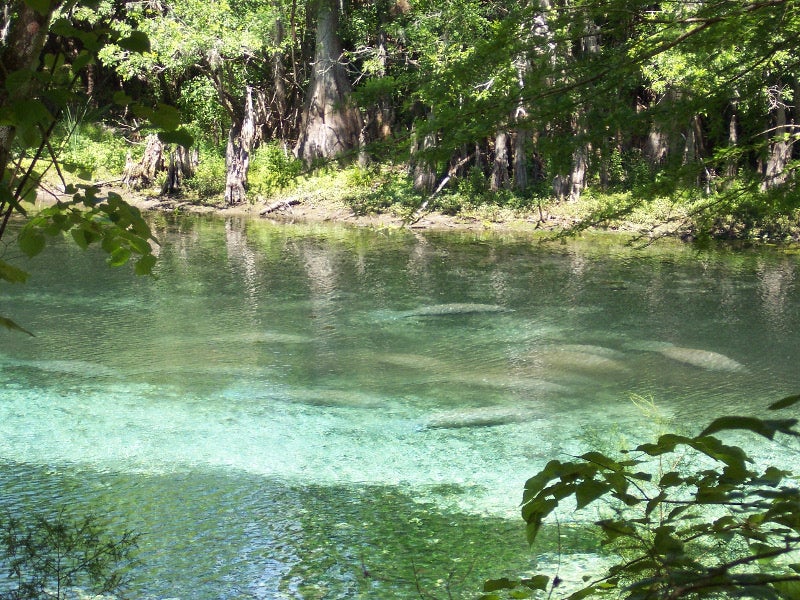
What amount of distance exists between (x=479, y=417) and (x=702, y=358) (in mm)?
2261

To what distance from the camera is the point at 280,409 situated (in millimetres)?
5551

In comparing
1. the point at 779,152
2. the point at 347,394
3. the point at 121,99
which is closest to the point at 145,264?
the point at 121,99

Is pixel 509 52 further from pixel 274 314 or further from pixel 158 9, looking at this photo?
pixel 158 9

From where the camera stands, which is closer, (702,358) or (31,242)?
(31,242)

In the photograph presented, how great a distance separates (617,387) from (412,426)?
1598 mm

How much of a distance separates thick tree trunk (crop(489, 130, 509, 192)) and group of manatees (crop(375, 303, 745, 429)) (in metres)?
9.09

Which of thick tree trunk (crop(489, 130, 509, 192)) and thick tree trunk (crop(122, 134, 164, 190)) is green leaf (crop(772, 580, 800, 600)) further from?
thick tree trunk (crop(122, 134, 164, 190))

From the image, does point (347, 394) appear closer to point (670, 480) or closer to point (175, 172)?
point (670, 480)

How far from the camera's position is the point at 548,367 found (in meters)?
6.61

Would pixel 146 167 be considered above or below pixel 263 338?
above

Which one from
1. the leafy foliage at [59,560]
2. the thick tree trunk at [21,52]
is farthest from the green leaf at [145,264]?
the leafy foliage at [59,560]

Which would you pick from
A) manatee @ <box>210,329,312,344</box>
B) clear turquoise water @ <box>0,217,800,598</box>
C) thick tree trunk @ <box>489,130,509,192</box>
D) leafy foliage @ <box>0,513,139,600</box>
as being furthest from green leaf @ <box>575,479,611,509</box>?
thick tree trunk @ <box>489,130,509,192</box>

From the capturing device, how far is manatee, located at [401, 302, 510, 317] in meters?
8.30

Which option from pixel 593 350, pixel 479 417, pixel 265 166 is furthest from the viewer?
pixel 265 166
